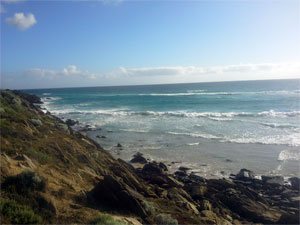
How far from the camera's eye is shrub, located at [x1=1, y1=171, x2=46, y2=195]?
917 cm

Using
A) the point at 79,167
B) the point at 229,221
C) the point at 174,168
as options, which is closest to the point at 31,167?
the point at 79,167

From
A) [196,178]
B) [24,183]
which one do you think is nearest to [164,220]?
[24,183]

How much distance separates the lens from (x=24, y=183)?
937 centimetres

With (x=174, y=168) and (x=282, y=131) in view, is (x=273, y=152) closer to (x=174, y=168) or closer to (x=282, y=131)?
(x=174, y=168)

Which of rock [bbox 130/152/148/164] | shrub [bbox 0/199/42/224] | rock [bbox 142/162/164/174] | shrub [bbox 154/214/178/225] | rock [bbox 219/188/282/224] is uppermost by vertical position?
shrub [bbox 0/199/42/224]

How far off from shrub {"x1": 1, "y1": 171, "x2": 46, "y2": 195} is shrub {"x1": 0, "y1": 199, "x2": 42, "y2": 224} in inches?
39.5

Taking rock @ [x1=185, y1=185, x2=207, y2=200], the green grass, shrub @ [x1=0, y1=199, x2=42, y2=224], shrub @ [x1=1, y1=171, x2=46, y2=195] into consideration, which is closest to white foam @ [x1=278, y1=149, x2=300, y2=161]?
rock @ [x1=185, y1=185, x2=207, y2=200]

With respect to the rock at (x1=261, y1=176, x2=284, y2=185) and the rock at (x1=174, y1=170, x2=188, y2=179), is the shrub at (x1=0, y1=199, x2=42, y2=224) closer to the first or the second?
the rock at (x1=174, y1=170, x2=188, y2=179)

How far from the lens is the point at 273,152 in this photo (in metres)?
24.3

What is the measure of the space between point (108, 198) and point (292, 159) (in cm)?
1548

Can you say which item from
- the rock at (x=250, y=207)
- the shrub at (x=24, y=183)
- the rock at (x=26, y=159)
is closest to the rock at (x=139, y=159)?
the rock at (x=250, y=207)

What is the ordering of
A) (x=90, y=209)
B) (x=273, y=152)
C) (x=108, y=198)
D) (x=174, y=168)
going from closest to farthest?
1. (x=90, y=209)
2. (x=108, y=198)
3. (x=174, y=168)
4. (x=273, y=152)

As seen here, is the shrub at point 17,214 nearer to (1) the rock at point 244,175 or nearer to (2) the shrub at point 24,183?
(2) the shrub at point 24,183

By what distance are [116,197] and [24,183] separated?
2362 mm
